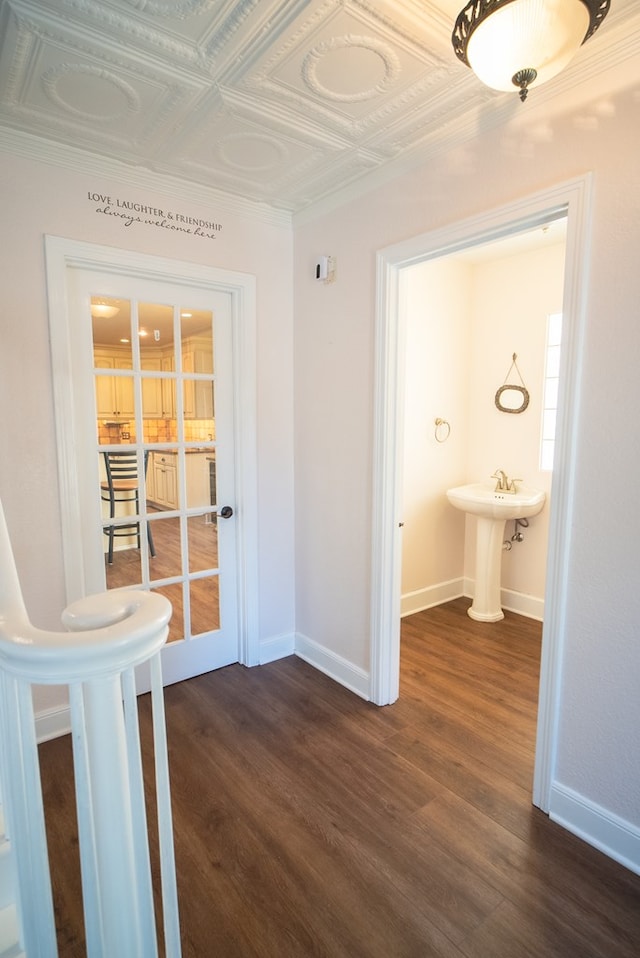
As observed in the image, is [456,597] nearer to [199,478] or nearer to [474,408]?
[474,408]

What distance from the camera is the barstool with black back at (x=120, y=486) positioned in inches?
94.9

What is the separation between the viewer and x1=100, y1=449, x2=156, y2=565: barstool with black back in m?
2.41

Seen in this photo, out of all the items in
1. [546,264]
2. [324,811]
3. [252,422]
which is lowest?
[324,811]

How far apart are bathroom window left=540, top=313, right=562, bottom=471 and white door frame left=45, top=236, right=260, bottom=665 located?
6.95 feet

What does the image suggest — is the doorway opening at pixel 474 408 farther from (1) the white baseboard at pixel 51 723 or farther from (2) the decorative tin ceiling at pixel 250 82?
(1) the white baseboard at pixel 51 723

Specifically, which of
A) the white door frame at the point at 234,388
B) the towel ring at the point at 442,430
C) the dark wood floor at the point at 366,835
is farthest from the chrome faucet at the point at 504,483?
the white door frame at the point at 234,388

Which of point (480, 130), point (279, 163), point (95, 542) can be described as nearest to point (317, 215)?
point (279, 163)

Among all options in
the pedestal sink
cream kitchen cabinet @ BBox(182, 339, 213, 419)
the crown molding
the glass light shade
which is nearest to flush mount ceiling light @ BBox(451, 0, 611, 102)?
the glass light shade

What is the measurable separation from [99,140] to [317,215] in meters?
1.09

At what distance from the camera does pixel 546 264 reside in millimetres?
3375

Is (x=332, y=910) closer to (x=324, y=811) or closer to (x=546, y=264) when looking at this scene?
(x=324, y=811)

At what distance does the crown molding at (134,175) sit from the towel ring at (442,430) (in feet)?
5.84

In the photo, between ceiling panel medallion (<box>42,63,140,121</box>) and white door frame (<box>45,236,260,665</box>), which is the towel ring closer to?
white door frame (<box>45,236,260,665</box>)

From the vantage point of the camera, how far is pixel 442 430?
3746 millimetres
